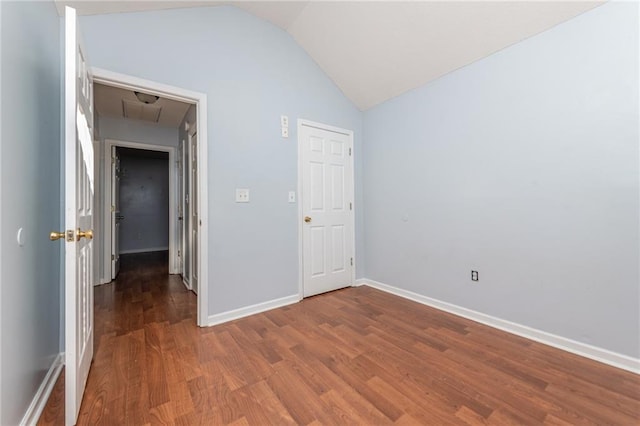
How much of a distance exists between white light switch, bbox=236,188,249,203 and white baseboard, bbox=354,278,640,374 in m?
2.05

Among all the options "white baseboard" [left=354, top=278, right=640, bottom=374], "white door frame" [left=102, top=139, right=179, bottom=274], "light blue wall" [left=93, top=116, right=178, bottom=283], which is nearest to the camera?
"white baseboard" [left=354, top=278, right=640, bottom=374]

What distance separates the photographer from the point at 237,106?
99.1 inches

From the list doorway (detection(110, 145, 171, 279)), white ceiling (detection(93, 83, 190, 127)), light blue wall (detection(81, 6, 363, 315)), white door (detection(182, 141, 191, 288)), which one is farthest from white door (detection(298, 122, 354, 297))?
doorway (detection(110, 145, 171, 279))

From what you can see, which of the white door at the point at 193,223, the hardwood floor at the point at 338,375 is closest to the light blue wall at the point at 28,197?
the hardwood floor at the point at 338,375

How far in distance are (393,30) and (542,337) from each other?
9.37ft

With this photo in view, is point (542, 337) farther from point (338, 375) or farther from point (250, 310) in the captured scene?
point (250, 310)

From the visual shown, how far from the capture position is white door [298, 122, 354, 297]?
3.02 metres

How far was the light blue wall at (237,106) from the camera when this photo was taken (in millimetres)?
2084

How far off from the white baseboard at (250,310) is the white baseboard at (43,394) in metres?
0.94

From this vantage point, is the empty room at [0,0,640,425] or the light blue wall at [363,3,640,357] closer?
the empty room at [0,0,640,425]

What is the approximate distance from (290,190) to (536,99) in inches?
88.6

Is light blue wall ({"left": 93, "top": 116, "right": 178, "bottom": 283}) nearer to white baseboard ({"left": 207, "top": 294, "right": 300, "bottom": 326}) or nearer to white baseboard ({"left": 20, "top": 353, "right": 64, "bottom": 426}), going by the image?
white baseboard ({"left": 20, "top": 353, "right": 64, "bottom": 426})

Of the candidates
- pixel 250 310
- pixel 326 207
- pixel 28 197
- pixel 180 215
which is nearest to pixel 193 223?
pixel 180 215

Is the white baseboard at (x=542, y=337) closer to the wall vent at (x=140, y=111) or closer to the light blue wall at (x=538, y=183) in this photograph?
the light blue wall at (x=538, y=183)
